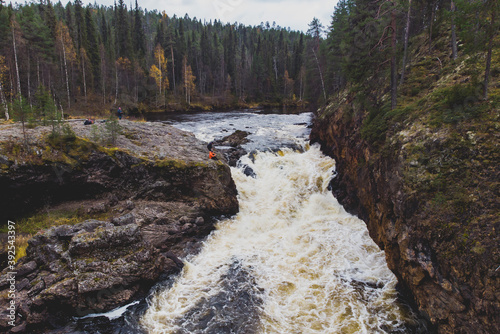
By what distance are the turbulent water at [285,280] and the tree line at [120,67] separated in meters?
10.9

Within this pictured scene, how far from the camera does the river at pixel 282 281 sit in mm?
7997

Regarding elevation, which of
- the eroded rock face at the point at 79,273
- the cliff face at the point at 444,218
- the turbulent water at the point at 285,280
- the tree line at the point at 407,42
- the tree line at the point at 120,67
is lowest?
the turbulent water at the point at 285,280

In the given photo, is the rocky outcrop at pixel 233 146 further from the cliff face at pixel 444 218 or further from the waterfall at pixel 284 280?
the cliff face at pixel 444 218

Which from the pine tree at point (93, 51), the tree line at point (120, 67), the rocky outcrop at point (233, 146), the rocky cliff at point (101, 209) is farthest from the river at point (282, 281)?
the pine tree at point (93, 51)

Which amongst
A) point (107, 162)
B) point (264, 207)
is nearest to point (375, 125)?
point (264, 207)

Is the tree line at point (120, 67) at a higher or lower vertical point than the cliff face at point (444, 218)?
higher

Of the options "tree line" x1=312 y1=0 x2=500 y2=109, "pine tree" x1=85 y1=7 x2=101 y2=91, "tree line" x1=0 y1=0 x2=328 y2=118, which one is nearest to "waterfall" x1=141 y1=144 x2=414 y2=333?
"tree line" x1=312 y1=0 x2=500 y2=109

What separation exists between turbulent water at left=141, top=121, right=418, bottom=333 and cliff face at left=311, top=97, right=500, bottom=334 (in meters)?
1.22

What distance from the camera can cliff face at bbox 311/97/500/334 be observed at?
19.1ft

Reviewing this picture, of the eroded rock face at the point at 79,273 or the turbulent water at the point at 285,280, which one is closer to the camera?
the eroded rock face at the point at 79,273

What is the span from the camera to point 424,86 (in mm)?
13805

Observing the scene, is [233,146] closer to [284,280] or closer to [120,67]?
[284,280]

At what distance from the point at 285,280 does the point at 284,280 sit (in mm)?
39

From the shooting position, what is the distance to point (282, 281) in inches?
386
